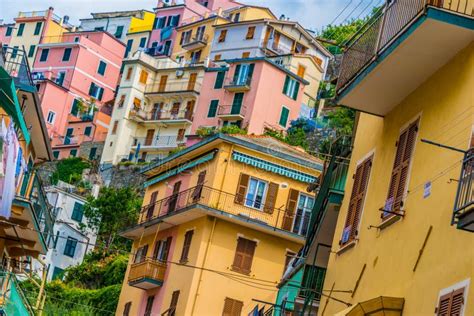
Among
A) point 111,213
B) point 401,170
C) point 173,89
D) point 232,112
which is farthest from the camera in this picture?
point 173,89

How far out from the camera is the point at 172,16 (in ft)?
435

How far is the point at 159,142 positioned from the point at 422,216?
88.3 meters

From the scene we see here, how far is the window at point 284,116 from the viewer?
100125 mm

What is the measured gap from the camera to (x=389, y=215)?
2236cm

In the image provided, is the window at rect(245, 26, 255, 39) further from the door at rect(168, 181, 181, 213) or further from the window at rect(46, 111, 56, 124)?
the door at rect(168, 181, 181, 213)

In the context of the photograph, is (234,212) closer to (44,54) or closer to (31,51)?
(44,54)

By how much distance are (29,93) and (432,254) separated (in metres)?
18.4

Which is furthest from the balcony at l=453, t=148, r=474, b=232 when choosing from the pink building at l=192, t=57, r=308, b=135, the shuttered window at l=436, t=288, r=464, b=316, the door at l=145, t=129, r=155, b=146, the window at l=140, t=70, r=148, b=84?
the window at l=140, t=70, r=148, b=84

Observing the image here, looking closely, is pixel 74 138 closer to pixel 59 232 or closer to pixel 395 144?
pixel 59 232

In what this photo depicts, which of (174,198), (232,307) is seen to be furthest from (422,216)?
(174,198)

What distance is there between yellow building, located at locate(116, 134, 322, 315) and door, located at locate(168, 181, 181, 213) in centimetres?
23

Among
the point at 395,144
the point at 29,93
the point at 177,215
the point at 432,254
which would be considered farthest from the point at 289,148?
the point at 432,254

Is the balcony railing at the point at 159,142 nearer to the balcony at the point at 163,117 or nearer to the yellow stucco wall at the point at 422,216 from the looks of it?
the balcony at the point at 163,117

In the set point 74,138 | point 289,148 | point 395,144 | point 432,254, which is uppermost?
point 74,138
